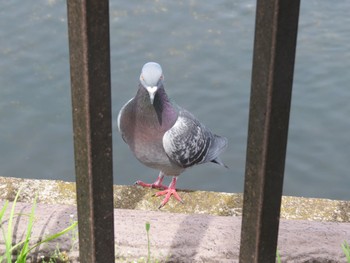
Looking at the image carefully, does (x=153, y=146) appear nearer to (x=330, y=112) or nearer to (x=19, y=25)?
(x=330, y=112)

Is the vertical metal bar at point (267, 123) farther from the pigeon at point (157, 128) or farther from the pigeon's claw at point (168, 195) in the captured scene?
the pigeon at point (157, 128)

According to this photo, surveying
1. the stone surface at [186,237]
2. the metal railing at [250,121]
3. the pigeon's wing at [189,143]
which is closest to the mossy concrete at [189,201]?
the stone surface at [186,237]

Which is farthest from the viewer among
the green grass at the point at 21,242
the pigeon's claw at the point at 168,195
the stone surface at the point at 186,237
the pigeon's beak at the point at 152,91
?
the pigeon's beak at the point at 152,91

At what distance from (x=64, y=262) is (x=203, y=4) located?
732 centimetres

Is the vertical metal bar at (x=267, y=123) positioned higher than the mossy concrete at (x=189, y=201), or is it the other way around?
the vertical metal bar at (x=267, y=123)

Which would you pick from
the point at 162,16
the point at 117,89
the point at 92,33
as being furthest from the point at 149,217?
the point at 162,16

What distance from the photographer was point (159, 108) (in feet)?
14.9

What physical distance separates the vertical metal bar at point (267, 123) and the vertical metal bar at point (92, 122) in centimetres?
38

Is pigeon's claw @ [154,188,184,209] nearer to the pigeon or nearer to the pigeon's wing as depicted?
the pigeon

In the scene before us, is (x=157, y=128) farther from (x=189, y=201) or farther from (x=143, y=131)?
(x=189, y=201)

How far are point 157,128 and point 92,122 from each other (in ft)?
9.07

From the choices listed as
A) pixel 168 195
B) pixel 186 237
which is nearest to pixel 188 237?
pixel 186 237

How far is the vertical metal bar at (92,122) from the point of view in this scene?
1.70 meters

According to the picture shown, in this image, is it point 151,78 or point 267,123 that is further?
point 151,78
